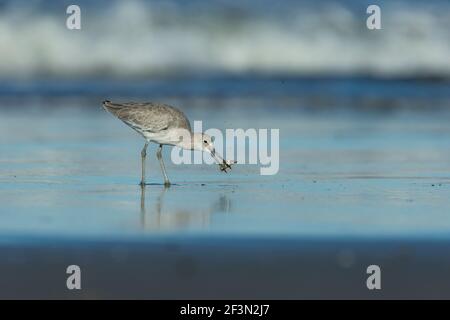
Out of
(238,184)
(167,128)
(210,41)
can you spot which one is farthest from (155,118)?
(210,41)

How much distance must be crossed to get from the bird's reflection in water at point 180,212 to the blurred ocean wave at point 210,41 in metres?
12.4

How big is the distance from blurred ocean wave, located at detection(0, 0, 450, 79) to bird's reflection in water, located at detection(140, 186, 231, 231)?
12426 mm

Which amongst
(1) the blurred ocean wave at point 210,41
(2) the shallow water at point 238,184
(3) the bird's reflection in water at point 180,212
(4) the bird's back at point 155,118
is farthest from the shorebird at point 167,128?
(1) the blurred ocean wave at point 210,41

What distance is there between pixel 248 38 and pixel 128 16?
2.43 meters

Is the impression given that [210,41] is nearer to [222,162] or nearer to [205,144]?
[205,144]

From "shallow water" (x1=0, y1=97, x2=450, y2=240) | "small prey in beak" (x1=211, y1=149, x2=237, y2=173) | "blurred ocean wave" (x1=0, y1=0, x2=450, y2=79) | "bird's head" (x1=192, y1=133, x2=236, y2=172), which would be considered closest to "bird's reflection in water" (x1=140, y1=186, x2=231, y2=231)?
"shallow water" (x1=0, y1=97, x2=450, y2=240)

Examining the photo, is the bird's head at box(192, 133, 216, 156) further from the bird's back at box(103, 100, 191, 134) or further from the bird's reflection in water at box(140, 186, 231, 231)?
the bird's reflection in water at box(140, 186, 231, 231)

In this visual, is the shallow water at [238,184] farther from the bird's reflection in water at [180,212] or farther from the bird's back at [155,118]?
the bird's back at [155,118]

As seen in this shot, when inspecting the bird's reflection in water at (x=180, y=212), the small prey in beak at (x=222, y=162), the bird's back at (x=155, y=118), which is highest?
the bird's back at (x=155, y=118)

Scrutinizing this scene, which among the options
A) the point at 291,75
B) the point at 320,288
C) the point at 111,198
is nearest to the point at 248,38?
the point at 291,75

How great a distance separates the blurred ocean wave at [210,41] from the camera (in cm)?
2286

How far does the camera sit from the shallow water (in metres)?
8.88

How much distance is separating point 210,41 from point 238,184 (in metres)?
12.4

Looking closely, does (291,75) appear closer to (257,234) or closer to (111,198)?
(111,198)
